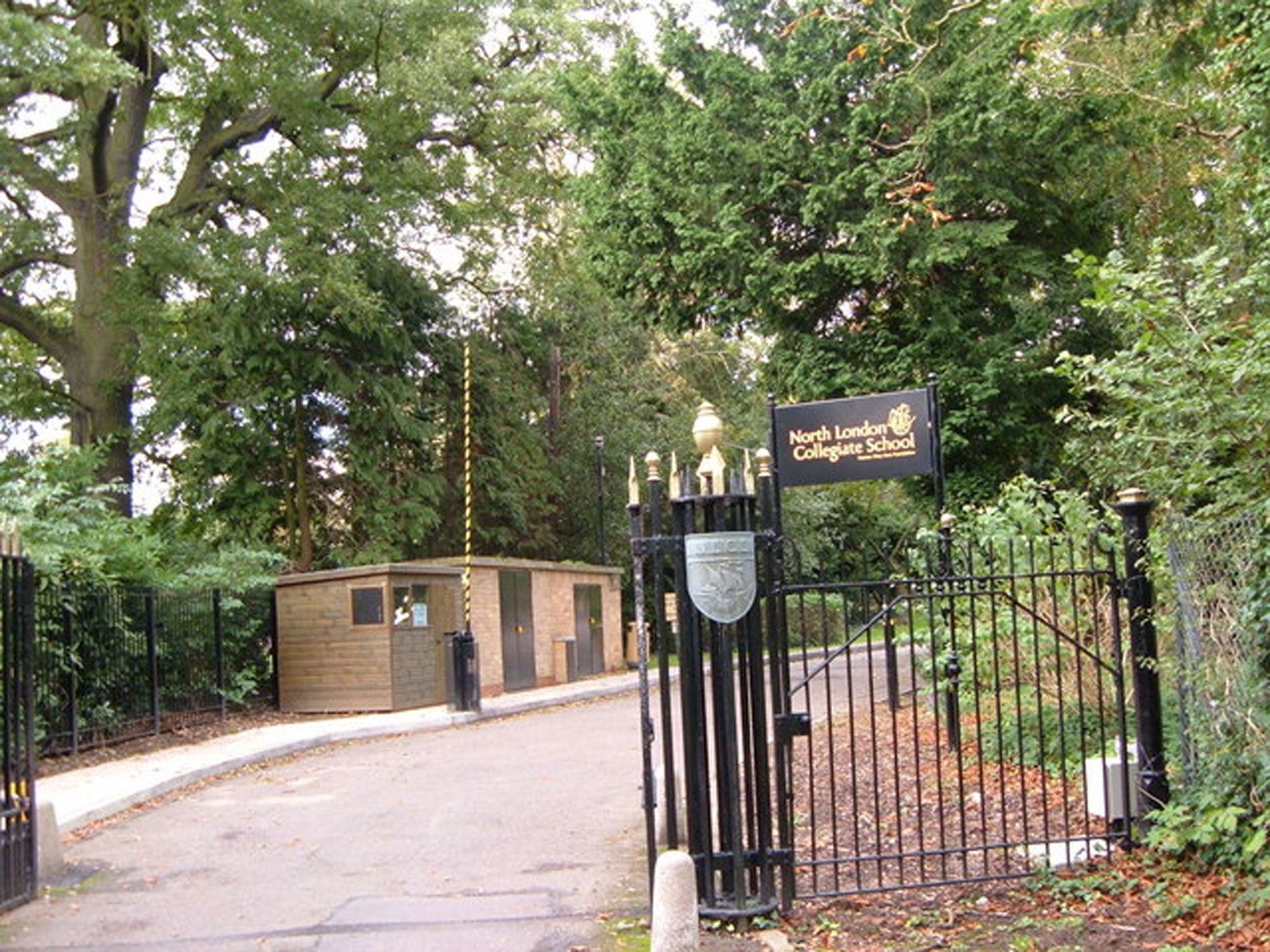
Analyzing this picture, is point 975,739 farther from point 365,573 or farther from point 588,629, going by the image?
point 588,629

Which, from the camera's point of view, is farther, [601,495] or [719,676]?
[601,495]

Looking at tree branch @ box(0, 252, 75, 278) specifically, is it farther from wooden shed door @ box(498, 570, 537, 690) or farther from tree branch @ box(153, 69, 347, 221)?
wooden shed door @ box(498, 570, 537, 690)

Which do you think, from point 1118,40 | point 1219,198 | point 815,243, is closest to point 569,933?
point 1219,198

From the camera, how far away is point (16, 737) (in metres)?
7.98

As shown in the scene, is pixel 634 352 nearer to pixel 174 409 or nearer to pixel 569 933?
pixel 174 409

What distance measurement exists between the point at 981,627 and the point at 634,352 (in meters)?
26.6

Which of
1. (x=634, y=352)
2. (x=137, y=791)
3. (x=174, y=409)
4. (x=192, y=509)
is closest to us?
(x=137, y=791)

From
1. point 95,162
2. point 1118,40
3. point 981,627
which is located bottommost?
point 981,627

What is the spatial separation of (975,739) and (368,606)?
40.3ft

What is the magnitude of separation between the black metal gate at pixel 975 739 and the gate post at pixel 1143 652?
107 millimetres

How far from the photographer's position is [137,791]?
486 inches

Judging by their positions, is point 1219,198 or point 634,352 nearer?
point 1219,198

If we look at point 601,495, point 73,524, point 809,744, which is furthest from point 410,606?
point 809,744

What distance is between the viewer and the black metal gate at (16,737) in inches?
304
